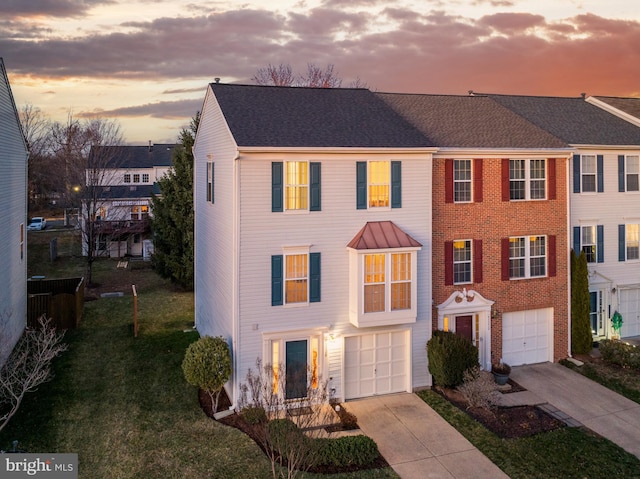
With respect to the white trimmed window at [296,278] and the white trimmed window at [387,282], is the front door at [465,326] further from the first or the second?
the white trimmed window at [296,278]

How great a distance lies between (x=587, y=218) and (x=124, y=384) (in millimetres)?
18996

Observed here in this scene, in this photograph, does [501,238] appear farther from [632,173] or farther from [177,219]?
[177,219]

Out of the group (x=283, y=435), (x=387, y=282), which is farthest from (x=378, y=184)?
(x=283, y=435)

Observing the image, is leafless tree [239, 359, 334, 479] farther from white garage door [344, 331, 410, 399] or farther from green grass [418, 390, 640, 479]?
green grass [418, 390, 640, 479]

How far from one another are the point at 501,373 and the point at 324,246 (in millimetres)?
7762

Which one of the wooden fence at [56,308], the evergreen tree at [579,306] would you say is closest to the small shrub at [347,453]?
the evergreen tree at [579,306]

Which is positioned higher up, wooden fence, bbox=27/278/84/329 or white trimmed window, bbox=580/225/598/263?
white trimmed window, bbox=580/225/598/263

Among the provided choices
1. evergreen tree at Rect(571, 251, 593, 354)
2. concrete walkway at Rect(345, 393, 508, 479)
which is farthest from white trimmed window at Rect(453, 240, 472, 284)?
evergreen tree at Rect(571, 251, 593, 354)

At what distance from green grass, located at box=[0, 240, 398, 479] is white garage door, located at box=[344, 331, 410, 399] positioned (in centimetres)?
457

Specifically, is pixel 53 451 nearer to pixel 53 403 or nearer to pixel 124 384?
pixel 53 403

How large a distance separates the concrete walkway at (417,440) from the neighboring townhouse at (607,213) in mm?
10500

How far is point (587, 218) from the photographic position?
22141 millimetres

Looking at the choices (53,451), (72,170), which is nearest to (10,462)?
(53,451)

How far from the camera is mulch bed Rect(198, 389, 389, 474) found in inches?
513
